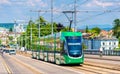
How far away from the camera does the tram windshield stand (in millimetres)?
43562

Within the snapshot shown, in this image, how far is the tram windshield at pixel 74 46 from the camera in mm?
43562

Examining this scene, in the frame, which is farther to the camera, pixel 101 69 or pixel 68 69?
pixel 68 69

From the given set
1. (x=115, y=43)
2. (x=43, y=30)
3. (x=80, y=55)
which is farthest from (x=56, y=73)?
(x=115, y=43)

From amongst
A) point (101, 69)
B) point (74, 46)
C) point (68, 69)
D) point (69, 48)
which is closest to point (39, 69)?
point (68, 69)

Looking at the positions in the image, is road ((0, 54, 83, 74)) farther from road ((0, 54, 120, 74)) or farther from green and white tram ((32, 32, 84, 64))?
green and white tram ((32, 32, 84, 64))

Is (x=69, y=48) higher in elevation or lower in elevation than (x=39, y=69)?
higher

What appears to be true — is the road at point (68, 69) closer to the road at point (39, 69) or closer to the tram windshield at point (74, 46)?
the road at point (39, 69)

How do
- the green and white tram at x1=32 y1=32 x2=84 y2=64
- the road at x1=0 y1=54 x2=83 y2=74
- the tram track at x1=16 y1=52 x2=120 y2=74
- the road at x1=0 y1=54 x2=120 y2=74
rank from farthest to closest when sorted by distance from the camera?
Result: the green and white tram at x1=32 y1=32 x2=84 y2=64
the road at x1=0 y1=54 x2=83 y2=74
the road at x1=0 y1=54 x2=120 y2=74
the tram track at x1=16 y1=52 x2=120 y2=74

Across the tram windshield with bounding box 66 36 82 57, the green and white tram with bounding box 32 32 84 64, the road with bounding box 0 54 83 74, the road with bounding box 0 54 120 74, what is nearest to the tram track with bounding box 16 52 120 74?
the road with bounding box 0 54 120 74

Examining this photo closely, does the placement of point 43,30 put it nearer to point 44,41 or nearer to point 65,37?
point 44,41

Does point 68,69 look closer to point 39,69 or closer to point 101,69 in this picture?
point 39,69

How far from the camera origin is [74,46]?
4409 cm

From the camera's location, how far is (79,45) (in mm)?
44250

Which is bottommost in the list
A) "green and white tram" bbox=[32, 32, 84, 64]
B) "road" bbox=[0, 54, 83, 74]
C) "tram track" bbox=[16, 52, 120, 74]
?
"road" bbox=[0, 54, 83, 74]
